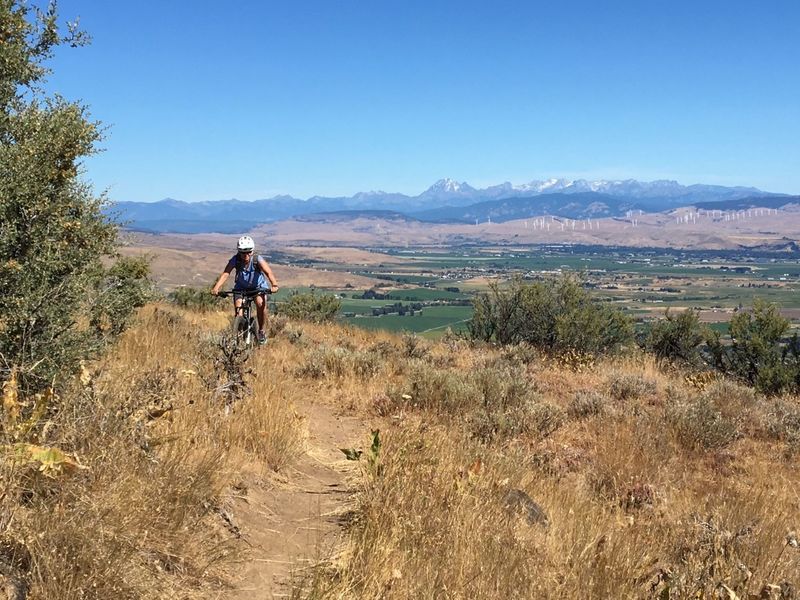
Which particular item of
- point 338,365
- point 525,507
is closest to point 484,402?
point 338,365

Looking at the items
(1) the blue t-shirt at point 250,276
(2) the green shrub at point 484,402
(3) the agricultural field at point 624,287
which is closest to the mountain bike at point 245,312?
(1) the blue t-shirt at point 250,276

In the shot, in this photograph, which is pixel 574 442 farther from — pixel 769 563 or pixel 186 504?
pixel 186 504

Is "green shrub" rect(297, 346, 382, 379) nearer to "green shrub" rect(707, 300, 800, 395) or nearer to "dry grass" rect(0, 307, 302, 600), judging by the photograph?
"dry grass" rect(0, 307, 302, 600)

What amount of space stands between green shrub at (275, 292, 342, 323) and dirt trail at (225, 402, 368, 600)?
13007 millimetres

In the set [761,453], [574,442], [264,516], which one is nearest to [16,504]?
[264,516]

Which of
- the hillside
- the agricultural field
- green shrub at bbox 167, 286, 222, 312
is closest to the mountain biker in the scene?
the hillside

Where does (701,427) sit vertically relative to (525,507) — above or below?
below

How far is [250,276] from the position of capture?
9836mm

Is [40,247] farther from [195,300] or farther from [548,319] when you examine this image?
[195,300]

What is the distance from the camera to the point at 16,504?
2934 mm

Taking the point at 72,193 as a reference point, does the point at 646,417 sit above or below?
below

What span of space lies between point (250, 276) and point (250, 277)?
19mm

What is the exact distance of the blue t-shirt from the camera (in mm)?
9758

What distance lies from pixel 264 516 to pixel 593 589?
90.0 inches
